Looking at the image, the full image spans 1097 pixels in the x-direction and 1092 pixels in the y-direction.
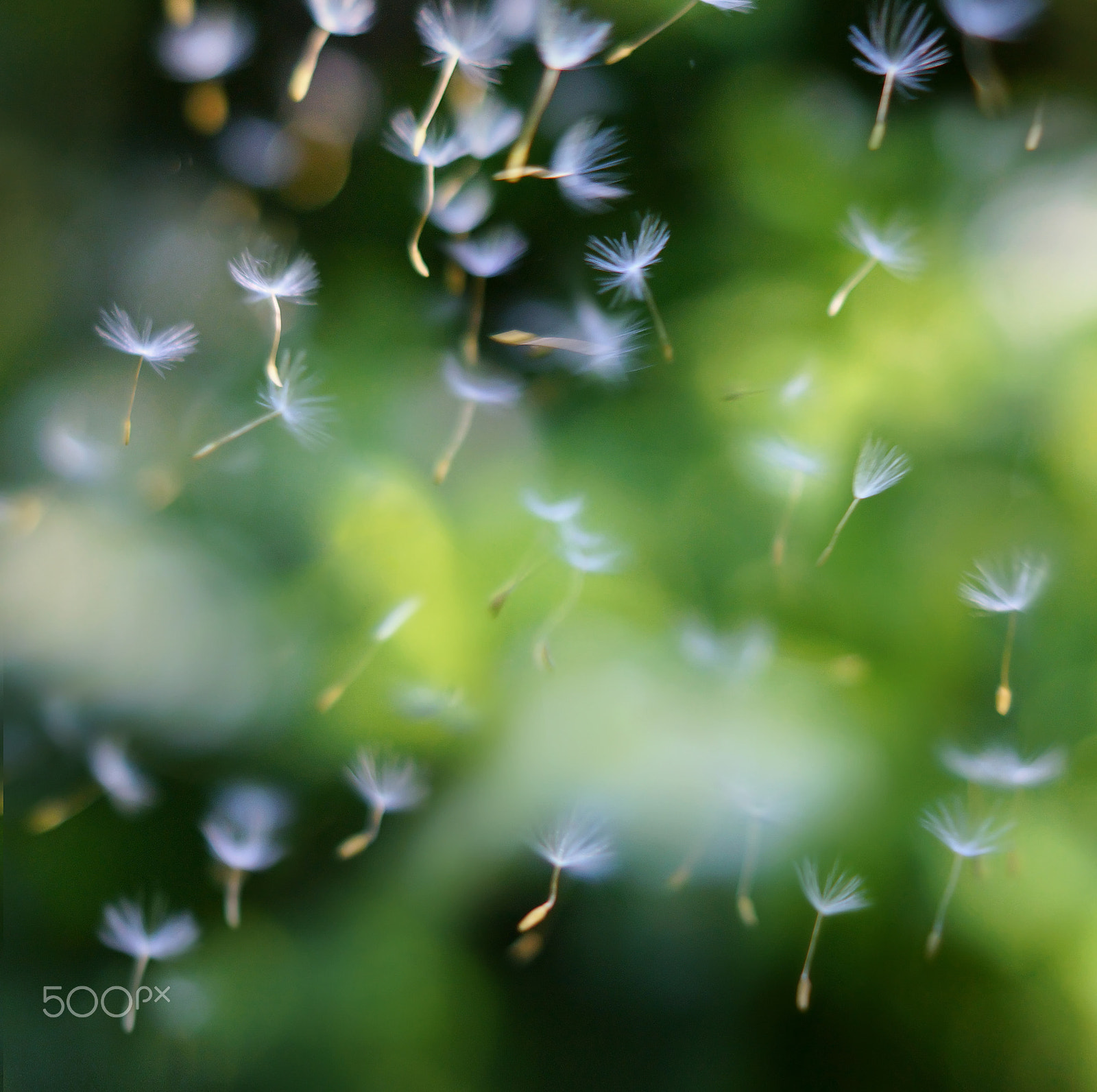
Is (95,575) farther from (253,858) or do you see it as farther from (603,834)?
(603,834)

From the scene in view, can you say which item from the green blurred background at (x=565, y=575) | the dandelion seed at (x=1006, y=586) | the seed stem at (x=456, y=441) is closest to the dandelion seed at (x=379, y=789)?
the green blurred background at (x=565, y=575)

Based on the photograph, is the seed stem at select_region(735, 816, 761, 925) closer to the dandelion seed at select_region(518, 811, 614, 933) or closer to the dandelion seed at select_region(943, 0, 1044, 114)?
the dandelion seed at select_region(518, 811, 614, 933)

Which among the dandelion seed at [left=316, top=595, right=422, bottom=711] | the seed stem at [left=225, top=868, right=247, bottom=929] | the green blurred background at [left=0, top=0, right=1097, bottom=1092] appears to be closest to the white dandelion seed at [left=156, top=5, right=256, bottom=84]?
the green blurred background at [left=0, top=0, right=1097, bottom=1092]

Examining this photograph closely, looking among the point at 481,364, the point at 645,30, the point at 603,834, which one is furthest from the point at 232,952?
the point at 645,30

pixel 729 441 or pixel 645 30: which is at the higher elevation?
pixel 645 30

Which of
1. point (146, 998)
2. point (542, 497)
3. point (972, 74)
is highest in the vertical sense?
point (972, 74)
